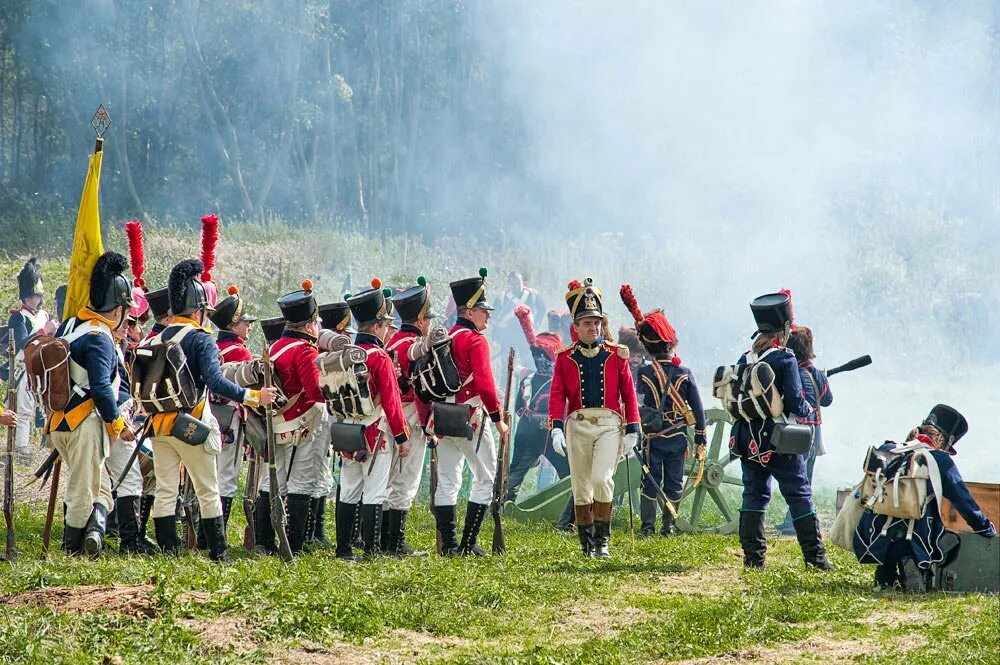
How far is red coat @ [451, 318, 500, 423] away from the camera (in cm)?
852

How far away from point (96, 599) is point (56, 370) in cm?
172

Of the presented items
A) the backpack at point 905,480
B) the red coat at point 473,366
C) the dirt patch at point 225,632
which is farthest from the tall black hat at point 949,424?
the dirt patch at point 225,632

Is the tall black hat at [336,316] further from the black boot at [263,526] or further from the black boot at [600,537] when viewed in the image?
the black boot at [600,537]

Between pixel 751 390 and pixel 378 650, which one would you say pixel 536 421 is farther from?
pixel 378 650

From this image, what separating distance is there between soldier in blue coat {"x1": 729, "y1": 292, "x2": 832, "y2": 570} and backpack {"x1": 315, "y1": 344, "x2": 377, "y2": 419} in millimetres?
2379

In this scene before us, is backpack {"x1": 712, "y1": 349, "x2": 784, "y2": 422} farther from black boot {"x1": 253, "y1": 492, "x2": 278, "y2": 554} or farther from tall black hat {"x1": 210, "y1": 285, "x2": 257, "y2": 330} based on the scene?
tall black hat {"x1": 210, "y1": 285, "x2": 257, "y2": 330}

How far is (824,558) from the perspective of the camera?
27.4ft

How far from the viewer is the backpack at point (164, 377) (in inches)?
299

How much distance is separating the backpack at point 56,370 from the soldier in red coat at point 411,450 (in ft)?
6.97

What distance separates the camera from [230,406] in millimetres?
8922

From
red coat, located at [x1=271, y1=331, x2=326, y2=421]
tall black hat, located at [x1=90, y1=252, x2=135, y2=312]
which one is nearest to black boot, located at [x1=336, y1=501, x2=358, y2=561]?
red coat, located at [x1=271, y1=331, x2=326, y2=421]

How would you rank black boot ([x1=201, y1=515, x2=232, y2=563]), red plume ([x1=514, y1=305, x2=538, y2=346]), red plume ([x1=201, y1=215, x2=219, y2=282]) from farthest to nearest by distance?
1. red plume ([x1=514, y1=305, x2=538, y2=346])
2. red plume ([x1=201, y1=215, x2=219, y2=282])
3. black boot ([x1=201, y1=515, x2=232, y2=563])

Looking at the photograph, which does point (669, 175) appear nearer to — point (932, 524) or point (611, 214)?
point (611, 214)

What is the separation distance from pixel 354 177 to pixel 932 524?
22231 millimetres
